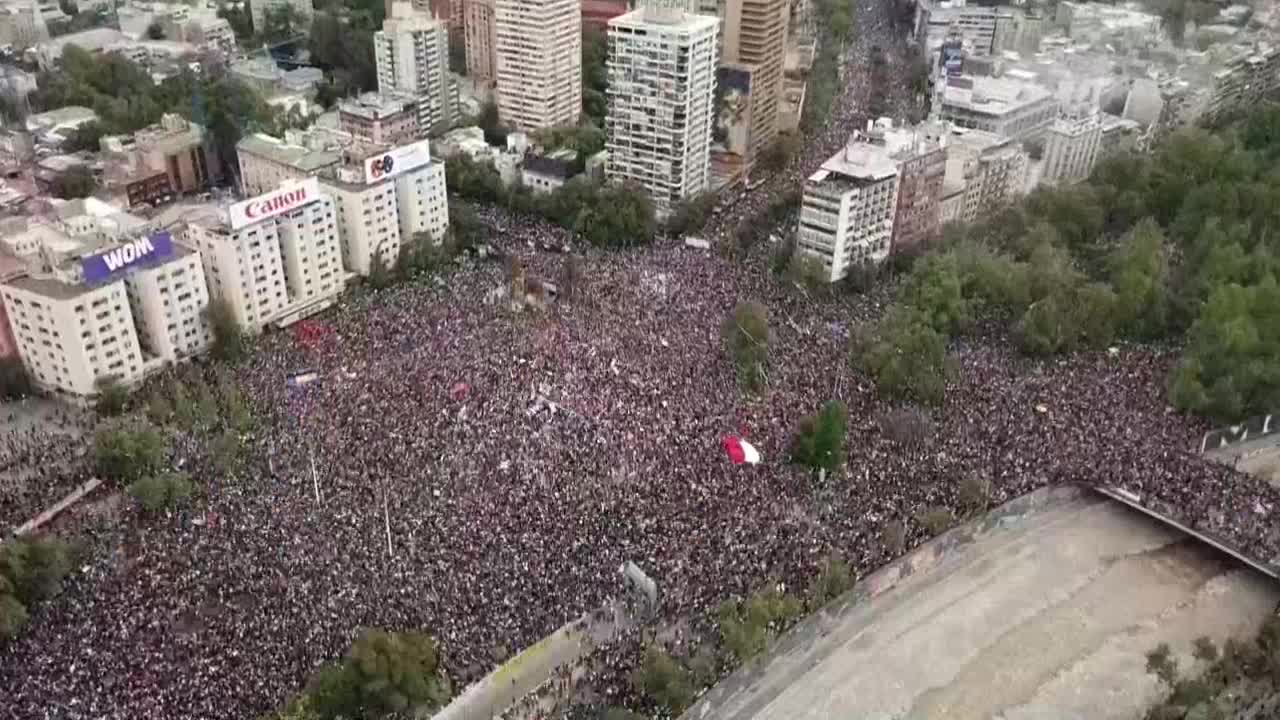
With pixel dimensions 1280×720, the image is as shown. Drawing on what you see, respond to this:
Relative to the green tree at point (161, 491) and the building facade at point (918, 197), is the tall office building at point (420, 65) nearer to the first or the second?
the building facade at point (918, 197)

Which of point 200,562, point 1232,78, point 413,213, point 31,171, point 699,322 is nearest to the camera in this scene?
point 200,562

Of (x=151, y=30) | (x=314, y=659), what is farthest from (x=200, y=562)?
(x=151, y=30)

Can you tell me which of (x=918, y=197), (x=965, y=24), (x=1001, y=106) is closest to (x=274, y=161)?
(x=918, y=197)

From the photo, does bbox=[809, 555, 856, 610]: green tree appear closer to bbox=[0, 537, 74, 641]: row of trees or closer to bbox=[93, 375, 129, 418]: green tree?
bbox=[0, 537, 74, 641]: row of trees

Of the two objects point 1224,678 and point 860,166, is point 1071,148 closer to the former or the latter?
point 860,166

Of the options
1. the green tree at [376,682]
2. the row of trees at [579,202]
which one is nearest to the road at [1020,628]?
the green tree at [376,682]

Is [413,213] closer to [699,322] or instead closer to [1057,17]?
[699,322]

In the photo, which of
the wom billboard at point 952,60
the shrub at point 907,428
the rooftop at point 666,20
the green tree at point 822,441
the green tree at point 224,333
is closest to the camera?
the green tree at point 822,441
